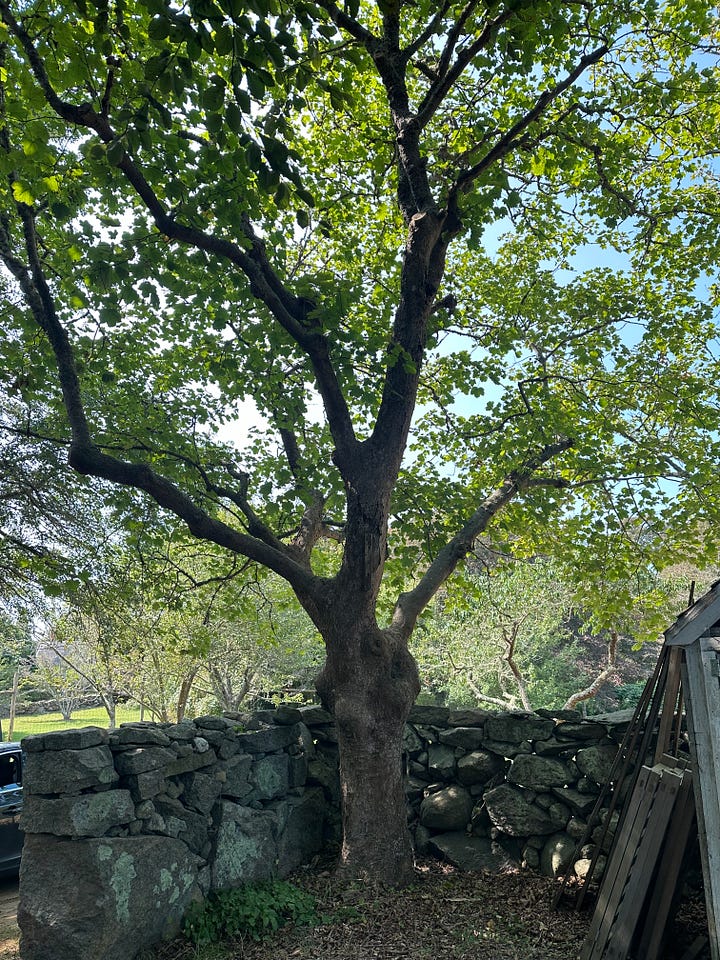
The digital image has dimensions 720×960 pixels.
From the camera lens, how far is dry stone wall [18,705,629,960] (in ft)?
16.0

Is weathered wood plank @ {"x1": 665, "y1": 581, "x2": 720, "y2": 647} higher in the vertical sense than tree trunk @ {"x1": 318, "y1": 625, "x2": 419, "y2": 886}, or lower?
higher

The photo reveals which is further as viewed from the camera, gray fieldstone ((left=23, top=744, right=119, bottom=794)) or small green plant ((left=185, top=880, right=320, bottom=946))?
small green plant ((left=185, top=880, right=320, bottom=946))

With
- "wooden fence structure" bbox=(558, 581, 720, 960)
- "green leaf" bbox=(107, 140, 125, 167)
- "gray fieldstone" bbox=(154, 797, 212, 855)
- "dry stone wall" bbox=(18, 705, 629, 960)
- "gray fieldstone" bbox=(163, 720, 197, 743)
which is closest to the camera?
"green leaf" bbox=(107, 140, 125, 167)

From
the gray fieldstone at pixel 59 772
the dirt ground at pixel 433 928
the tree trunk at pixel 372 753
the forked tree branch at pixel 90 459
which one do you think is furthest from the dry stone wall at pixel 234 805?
the forked tree branch at pixel 90 459

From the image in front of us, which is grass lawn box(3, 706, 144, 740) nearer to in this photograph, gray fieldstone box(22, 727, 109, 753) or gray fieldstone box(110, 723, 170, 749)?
gray fieldstone box(110, 723, 170, 749)

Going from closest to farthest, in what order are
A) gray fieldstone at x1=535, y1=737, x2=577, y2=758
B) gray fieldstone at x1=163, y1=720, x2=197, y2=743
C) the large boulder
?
the large boulder < gray fieldstone at x1=163, y1=720, x2=197, y2=743 < gray fieldstone at x1=535, y1=737, x2=577, y2=758

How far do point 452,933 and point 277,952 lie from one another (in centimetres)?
136

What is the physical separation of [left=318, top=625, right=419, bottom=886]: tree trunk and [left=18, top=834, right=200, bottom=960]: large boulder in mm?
1742

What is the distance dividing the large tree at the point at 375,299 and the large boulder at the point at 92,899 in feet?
6.06

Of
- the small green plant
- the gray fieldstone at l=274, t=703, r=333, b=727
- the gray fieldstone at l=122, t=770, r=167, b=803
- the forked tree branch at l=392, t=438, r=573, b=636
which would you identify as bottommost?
the small green plant

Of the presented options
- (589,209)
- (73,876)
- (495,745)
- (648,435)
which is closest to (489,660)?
(648,435)

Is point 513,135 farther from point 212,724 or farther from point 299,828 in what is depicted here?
point 299,828

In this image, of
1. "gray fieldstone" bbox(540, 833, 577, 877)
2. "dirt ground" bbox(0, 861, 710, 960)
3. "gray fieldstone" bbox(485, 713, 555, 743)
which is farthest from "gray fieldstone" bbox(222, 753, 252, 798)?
"gray fieldstone" bbox(540, 833, 577, 877)

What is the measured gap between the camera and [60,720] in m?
27.7
